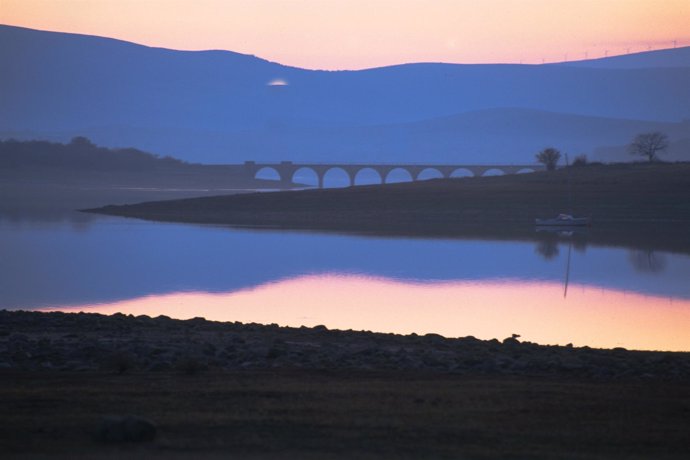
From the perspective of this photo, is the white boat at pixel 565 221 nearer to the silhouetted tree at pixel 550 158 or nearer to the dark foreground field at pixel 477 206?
the dark foreground field at pixel 477 206

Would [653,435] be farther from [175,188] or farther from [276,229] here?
[175,188]

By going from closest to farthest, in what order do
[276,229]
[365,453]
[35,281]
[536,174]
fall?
[365,453], [35,281], [276,229], [536,174]

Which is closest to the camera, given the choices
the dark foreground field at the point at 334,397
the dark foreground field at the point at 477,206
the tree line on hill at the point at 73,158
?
the dark foreground field at the point at 334,397

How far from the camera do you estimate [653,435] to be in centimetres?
973

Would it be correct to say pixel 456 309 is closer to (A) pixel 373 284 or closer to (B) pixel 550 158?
(A) pixel 373 284

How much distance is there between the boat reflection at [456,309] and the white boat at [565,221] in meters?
25.2

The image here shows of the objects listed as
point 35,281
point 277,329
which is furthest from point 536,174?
point 277,329

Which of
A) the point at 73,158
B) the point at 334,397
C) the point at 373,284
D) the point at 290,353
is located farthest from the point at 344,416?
the point at 73,158

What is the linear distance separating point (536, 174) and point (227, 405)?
211ft

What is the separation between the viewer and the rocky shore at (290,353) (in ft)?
44.8

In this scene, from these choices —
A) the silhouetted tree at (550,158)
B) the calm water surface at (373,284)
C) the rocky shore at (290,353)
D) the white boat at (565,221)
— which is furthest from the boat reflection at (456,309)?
the silhouetted tree at (550,158)

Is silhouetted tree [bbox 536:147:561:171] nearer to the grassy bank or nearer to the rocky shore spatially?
the rocky shore

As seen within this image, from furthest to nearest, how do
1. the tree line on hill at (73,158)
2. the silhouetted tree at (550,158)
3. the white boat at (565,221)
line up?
the tree line on hill at (73,158), the silhouetted tree at (550,158), the white boat at (565,221)

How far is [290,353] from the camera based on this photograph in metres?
14.8
